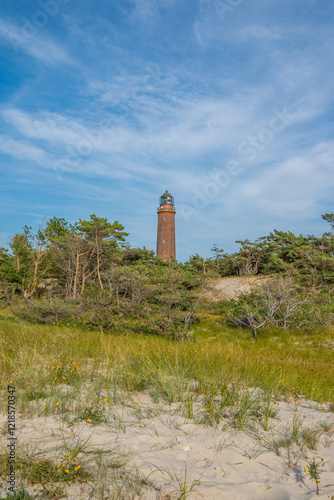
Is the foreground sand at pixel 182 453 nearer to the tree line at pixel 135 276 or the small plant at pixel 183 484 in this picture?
the small plant at pixel 183 484

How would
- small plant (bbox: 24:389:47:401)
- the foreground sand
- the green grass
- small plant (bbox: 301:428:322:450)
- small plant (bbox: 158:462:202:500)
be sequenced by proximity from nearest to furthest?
small plant (bbox: 158:462:202:500), the foreground sand, small plant (bbox: 301:428:322:450), small plant (bbox: 24:389:47:401), the green grass

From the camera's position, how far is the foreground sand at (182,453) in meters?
2.45

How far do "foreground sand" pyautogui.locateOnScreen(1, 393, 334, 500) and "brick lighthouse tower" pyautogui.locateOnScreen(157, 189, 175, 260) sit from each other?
3734 centimetres

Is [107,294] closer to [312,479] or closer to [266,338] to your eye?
[266,338]

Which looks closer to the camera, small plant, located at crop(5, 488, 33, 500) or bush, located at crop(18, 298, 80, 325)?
small plant, located at crop(5, 488, 33, 500)

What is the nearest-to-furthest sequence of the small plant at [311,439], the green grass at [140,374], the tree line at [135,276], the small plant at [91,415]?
the small plant at [311,439]
the small plant at [91,415]
the green grass at [140,374]
the tree line at [135,276]

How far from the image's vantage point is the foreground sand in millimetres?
2451

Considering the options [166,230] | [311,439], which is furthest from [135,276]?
[166,230]

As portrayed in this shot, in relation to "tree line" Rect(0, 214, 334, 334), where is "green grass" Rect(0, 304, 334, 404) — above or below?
below

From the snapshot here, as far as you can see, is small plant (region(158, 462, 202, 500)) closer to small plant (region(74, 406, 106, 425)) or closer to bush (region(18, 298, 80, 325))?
small plant (region(74, 406, 106, 425))

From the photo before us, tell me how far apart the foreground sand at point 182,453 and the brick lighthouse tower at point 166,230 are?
1470 inches

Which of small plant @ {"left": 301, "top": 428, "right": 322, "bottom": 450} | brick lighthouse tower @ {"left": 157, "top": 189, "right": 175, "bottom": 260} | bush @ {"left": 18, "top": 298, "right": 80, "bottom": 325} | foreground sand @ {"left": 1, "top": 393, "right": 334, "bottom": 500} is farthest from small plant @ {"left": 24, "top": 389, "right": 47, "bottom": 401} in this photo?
brick lighthouse tower @ {"left": 157, "top": 189, "right": 175, "bottom": 260}

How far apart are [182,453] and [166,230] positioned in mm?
38950

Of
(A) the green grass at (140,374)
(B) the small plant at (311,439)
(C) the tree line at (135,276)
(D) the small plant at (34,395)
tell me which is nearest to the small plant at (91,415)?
(A) the green grass at (140,374)
